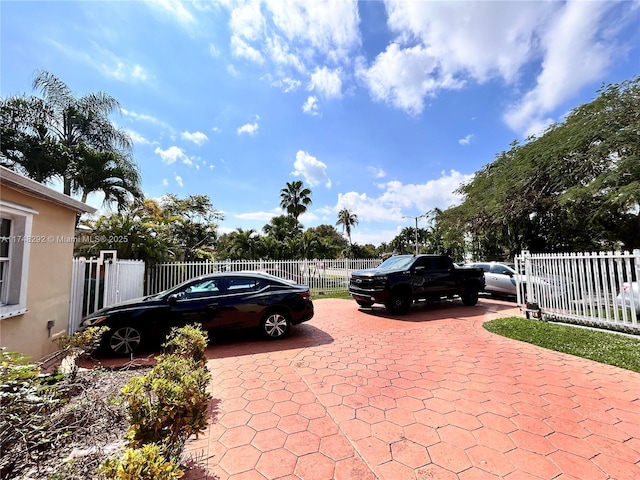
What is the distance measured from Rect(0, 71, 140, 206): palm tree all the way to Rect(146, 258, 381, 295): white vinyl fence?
5314 millimetres

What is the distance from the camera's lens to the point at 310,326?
23.8ft

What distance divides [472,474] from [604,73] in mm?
14920

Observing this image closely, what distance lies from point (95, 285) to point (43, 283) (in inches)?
70.5

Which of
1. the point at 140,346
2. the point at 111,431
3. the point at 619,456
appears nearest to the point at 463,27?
the point at 619,456

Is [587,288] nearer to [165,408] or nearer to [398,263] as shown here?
[398,263]

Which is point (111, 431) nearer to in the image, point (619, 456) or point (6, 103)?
point (619, 456)

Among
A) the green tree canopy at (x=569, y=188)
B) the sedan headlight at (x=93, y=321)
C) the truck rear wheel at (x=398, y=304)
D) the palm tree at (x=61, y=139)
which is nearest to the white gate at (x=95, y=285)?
the sedan headlight at (x=93, y=321)

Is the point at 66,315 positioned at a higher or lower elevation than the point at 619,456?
higher

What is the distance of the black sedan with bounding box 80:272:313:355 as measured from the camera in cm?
509

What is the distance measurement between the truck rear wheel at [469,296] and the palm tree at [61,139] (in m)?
14.9

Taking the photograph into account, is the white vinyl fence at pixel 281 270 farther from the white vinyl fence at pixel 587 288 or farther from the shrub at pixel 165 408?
the shrub at pixel 165 408

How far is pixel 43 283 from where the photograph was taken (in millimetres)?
4766

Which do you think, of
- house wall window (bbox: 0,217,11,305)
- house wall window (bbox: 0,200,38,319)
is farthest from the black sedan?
house wall window (bbox: 0,217,11,305)

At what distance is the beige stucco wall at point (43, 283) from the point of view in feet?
13.6
